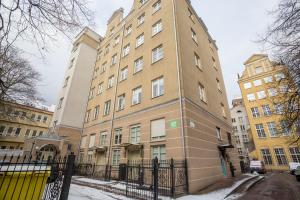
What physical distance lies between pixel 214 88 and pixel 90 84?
18786 millimetres

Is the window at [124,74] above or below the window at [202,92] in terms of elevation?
above

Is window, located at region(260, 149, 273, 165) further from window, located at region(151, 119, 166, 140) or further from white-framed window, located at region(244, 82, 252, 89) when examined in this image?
window, located at region(151, 119, 166, 140)

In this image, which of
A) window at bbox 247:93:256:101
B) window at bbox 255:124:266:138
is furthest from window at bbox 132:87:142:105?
window at bbox 247:93:256:101

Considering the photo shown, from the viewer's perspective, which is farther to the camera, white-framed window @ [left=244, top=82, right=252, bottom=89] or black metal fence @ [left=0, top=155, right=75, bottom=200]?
white-framed window @ [left=244, top=82, right=252, bottom=89]

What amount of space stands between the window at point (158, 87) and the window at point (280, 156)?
33361mm

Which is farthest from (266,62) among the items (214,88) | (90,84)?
(90,84)

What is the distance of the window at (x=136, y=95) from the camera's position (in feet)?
48.8

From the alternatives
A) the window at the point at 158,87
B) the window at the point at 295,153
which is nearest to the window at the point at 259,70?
the window at the point at 295,153

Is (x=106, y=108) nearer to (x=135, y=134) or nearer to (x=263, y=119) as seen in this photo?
(x=135, y=134)

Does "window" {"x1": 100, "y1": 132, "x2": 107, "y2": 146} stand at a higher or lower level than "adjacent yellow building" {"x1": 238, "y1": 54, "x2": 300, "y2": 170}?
lower

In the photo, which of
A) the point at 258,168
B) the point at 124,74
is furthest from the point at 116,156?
the point at 258,168

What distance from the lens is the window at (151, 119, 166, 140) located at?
1165 cm

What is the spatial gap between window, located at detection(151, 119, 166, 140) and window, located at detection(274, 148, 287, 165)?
109ft

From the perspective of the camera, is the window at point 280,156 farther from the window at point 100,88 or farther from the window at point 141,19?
the window at point 100,88
